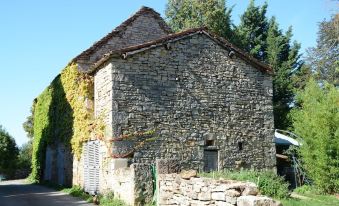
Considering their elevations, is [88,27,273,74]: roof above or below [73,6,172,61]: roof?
below

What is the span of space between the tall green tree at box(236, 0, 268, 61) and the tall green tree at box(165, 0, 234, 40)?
3.75 feet

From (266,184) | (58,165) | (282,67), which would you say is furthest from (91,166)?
(282,67)

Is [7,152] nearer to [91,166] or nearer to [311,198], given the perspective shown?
[91,166]

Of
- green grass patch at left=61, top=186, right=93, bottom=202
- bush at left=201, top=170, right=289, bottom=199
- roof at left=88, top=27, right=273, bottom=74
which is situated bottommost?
green grass patch at left=61, top=186, right=93, bottom=202

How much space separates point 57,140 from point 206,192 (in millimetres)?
13400

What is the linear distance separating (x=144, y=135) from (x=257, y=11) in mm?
22525

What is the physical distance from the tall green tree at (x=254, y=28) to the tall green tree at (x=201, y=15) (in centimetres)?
114

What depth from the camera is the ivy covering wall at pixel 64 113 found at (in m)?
16.4

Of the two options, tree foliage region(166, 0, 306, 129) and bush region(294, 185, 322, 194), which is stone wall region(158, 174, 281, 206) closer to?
bush region(294, 185, 322, 194)

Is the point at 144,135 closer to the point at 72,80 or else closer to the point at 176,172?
the point at 176,172

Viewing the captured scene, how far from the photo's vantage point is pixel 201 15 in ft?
108

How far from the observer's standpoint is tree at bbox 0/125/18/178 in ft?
103

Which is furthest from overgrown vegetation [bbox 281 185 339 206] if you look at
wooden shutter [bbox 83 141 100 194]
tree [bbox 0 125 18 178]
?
tree [bbox 0 125 18 178]

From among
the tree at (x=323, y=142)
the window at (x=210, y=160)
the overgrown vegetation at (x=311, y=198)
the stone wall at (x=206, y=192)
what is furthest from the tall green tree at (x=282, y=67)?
the stone wall at (x=206, y=192)
